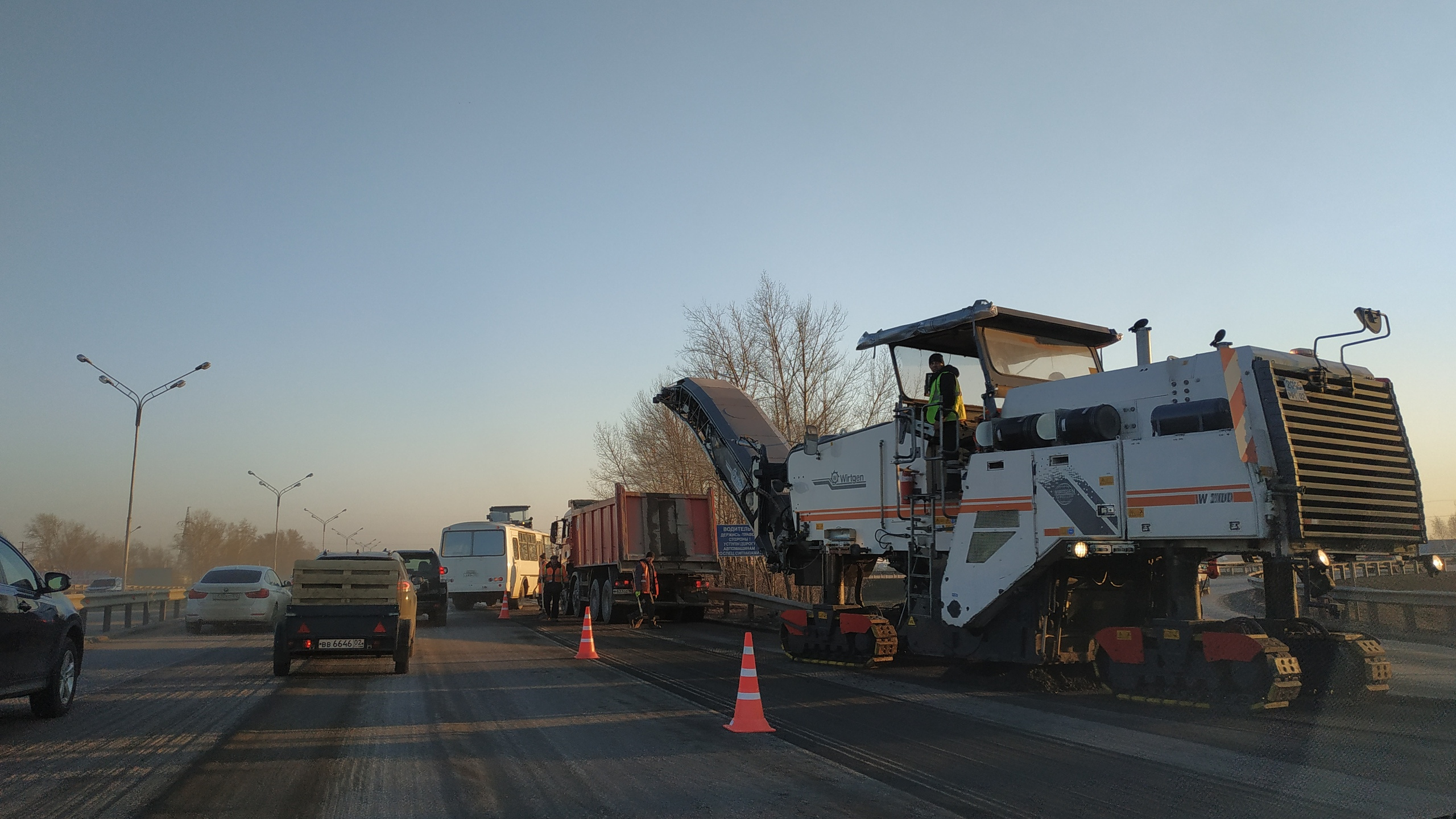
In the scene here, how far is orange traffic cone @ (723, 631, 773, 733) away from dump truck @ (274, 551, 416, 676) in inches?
222

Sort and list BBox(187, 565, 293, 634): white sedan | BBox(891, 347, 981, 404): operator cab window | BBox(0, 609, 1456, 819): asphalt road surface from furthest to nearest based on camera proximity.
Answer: BBox(187, 565, 293, 634): white sedan, BBox(891, 347, 981, 404): operator cab window, BBox(0, 609, 1456, 819): asphalt road surface

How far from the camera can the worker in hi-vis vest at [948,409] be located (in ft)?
33.5

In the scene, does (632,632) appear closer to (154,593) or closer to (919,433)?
(919,433)

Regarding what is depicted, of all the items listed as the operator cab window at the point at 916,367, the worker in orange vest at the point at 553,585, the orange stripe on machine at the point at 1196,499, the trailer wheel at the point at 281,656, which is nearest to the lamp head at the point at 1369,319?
the orange stripe on machine at the point at 1196,499

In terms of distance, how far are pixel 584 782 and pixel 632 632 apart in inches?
503

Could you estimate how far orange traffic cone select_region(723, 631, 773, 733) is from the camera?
287 inches

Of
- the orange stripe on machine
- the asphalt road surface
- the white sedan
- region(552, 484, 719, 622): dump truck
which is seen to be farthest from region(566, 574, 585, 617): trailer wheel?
the orange stripe on machine

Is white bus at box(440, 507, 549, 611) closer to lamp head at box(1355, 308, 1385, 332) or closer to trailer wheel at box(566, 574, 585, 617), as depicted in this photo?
trailer wheel at box(566, 574, 585, 617)

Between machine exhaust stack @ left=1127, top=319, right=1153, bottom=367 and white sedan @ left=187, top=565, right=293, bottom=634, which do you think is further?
white sedan @ left=187, top=565, right=293, bottom=634

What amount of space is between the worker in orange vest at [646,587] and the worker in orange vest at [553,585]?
449 centimetres

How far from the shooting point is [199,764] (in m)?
6.16

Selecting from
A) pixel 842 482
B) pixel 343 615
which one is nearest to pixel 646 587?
pixel 842 482

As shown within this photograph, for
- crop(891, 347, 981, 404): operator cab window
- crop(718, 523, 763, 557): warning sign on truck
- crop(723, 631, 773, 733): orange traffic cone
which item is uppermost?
crop(891, 347, 981, 404): operator cab window

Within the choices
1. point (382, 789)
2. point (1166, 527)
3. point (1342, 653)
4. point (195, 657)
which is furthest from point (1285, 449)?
point (195, 657)
